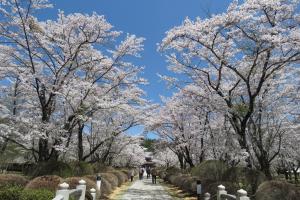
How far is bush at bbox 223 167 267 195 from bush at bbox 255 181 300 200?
3062 millimetres

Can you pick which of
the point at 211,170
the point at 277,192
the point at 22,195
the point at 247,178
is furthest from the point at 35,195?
the point at 211,170

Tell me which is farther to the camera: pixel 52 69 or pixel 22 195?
pixel 52 69

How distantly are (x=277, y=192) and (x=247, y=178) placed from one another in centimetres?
404

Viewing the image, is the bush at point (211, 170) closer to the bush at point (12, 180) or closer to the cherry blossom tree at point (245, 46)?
the cherry blossom tree at point (245, 46)

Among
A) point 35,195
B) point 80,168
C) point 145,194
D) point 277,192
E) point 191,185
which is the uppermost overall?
point 80,168

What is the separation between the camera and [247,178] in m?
16.8

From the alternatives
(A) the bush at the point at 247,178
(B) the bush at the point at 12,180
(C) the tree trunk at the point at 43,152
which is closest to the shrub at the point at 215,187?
(A) the bush at the point at 247,178

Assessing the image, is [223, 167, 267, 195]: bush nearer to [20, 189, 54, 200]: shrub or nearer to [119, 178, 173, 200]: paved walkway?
[119, 178, 173, 200]: paved walkway

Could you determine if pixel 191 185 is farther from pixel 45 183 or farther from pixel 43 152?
pixel 45 183

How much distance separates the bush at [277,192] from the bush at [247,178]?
A: 3.06 m

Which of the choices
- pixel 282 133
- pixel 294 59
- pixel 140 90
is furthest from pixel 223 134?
pixel 294 59

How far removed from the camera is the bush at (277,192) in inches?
497

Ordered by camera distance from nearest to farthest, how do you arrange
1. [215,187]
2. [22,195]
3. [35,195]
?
[35,195]
[22,195]
[215,187]

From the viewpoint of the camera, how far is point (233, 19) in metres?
16.5
